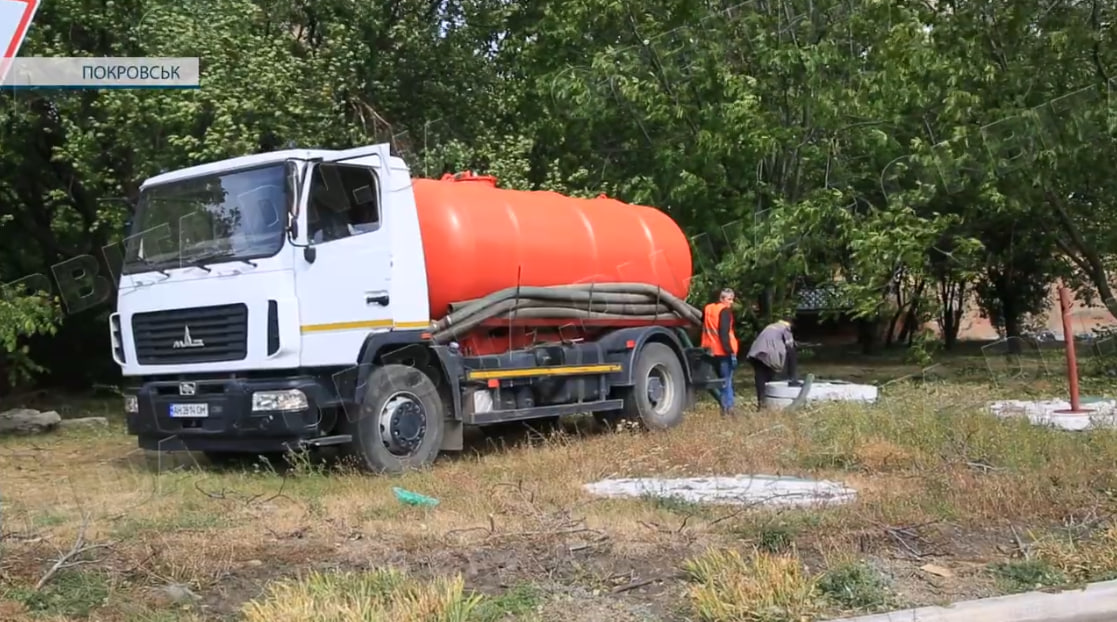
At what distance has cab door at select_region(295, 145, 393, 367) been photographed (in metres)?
9.27

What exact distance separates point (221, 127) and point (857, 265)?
869 centimetres

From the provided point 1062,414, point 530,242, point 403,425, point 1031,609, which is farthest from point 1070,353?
point 403,425

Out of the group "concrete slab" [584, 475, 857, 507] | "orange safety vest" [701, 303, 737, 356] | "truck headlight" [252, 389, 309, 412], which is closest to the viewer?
"concrete slab" [584, 475, 857, 507]

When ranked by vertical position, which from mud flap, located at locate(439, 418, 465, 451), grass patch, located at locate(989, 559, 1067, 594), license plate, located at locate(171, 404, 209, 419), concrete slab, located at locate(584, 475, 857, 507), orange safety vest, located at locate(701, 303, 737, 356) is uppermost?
orange safety vest, located at locate(701, 303, 737, 356)

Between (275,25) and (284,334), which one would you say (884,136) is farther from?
(284,334)

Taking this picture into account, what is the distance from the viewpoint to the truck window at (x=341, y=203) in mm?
9383

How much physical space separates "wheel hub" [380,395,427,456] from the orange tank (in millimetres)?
911

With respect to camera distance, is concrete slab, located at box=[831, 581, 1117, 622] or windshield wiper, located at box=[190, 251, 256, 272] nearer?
concrete slab, located at box=[831, 581, 1117, 622]

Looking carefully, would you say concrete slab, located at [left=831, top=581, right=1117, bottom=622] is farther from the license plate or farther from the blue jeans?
the blue jeans

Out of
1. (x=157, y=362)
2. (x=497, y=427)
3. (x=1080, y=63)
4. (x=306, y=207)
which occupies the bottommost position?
(x=497, y=427)

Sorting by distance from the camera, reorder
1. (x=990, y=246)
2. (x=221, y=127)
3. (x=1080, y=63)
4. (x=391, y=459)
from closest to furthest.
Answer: (x=391, y=459) < (x=221, y=127) < (x=1080, y=63) < (x=990, y=246)

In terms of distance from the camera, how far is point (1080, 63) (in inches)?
657

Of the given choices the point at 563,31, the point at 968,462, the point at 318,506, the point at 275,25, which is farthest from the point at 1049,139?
the point at 318,506

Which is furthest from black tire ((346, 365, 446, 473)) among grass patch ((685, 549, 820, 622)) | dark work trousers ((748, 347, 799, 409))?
dark work trousers ((748, 347, 799, 409))
